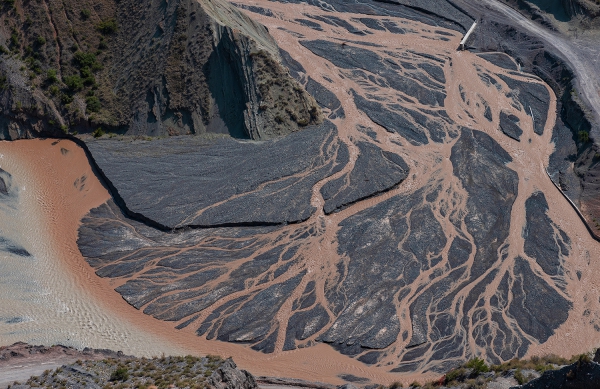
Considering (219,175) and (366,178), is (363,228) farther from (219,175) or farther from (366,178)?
(219,175)

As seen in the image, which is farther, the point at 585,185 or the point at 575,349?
the point at 585,185

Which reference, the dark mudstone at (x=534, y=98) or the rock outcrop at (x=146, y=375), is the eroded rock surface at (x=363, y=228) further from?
the rock outcrop at (x=146, y=375)

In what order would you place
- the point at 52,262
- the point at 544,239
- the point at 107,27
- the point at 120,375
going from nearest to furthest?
the point at 120,375
the point at 52,262
the point at 544,239
the point at 107,27

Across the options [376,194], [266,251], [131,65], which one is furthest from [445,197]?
[131,65]

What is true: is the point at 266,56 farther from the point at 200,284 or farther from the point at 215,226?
the point at 200,284

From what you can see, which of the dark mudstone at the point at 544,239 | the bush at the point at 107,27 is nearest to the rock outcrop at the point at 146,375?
the dark mudstone at the point at 544,239

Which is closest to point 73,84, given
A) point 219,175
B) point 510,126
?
point 219,175
